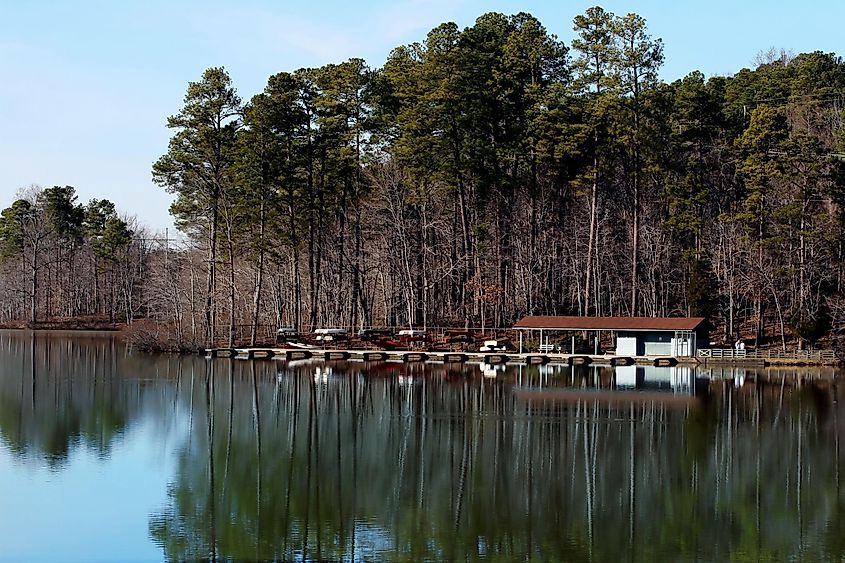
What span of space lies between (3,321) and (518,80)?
241ft

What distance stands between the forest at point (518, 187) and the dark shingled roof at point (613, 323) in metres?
4.32

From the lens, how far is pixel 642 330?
55.7 meters

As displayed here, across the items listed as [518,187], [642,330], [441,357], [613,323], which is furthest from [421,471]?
[518,187]

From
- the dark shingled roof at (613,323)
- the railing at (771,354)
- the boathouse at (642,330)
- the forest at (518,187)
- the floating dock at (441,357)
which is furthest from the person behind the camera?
the forest at (518,187)

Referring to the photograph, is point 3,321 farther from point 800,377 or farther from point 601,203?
point 800,377

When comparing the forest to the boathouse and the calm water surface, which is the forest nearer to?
the boathouse

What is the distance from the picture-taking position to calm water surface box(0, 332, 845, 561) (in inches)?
754

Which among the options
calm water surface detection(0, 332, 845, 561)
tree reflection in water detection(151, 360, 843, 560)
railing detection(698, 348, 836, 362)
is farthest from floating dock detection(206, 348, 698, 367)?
tree reflection in water detection(151, 360, 843, 560)

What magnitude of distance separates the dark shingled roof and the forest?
4.32 metres

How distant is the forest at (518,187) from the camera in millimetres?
61031

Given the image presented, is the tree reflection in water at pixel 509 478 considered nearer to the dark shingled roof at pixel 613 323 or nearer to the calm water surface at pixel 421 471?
the calm water surface at pixel 421 471

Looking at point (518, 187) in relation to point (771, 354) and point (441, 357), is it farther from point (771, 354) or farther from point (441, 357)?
point (771, 354)

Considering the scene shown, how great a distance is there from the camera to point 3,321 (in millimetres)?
113625

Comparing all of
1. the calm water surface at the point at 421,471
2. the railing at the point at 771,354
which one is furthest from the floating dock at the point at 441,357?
the calm water surface at the point at 421,471
